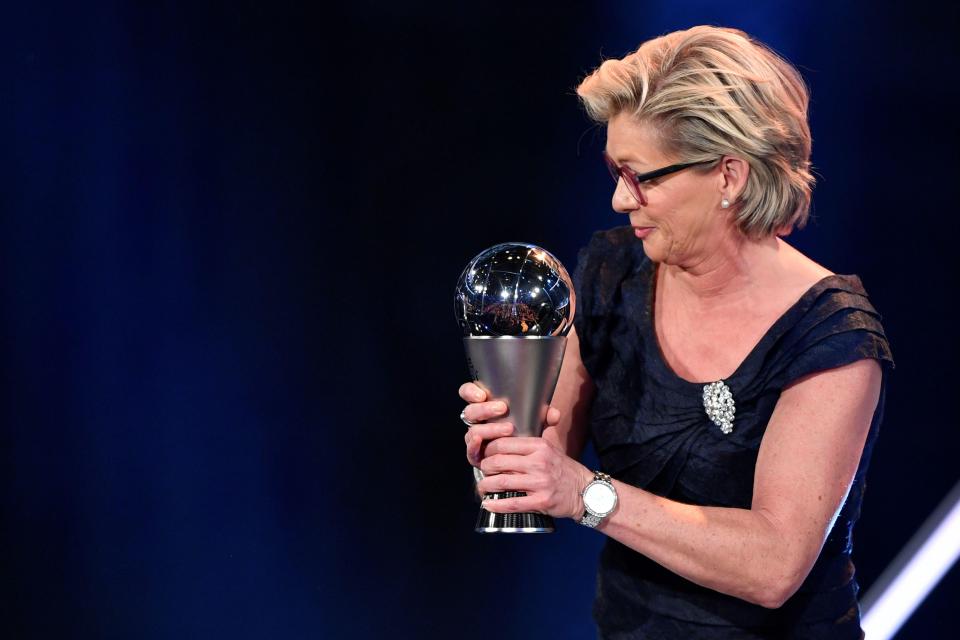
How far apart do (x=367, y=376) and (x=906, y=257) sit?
4.54 ft

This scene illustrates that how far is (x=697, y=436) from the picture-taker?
1.64 meters

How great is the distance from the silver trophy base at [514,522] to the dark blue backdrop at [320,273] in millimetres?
1088

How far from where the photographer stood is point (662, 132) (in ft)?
5.09

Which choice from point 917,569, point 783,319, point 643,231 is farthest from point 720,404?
point 917,569

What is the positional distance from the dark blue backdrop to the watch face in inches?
44.2

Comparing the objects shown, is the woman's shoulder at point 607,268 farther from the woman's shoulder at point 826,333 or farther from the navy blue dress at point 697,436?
the woman's shoulder at point 826,333

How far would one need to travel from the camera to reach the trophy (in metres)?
1.35

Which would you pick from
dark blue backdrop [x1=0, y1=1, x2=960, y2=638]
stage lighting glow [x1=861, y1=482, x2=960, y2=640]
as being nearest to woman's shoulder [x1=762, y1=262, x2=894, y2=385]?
dark blue backdrop [x1=0, y1=1, x2=960, y2=638]

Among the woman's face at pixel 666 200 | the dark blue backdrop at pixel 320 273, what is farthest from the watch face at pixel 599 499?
the dark blue backdrop at pixel 320 273

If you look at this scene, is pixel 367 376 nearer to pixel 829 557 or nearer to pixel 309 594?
pixel 309 594

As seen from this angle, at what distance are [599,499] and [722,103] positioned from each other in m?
0.61

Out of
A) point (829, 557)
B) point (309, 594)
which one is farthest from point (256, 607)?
point (829, 557)

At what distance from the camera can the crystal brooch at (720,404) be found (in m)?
1.61

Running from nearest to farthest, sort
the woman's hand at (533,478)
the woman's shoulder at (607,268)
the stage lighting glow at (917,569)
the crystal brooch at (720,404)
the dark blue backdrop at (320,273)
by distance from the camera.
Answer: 1. the woman's hand at (533,478)
2. the crystal brooch at (720,404)
3. the woman's shoulder at (607,268)
4. the dark blue backdrop at (320,273)
5. the stage lighting glow at (917,569)
